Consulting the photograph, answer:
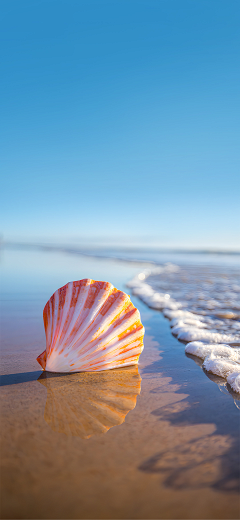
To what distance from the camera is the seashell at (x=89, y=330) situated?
7.25 feet

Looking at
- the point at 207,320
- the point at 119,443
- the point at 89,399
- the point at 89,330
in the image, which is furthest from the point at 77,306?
the point at 207,320

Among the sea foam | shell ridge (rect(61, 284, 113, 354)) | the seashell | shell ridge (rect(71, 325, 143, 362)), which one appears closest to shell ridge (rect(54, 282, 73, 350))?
the seashell

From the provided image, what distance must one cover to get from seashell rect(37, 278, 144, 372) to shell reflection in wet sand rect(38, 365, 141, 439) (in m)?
0.09

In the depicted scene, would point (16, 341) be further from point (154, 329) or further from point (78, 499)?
point (78, 499)

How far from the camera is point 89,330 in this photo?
88.5 inches

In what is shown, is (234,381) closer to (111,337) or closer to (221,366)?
(221,366)

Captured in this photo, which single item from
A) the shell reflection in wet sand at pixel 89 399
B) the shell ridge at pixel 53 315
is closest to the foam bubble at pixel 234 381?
the shell reflection in wet sand at pixel 89 399

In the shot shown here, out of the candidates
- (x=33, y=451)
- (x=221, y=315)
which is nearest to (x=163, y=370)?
(x=33, y=451)

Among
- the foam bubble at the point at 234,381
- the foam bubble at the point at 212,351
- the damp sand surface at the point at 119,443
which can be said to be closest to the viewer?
the damp sand surface at the point at 119,443

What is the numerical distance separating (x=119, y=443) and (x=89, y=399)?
474 mm

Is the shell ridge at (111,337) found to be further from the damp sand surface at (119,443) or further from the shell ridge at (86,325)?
the damp sand surface at (119,443)

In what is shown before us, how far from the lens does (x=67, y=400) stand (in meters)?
1.81

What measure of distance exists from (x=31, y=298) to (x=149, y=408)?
3488 millimetres

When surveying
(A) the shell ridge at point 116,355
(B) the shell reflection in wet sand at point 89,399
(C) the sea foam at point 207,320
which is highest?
(A) the shell ridge at point 116,355
